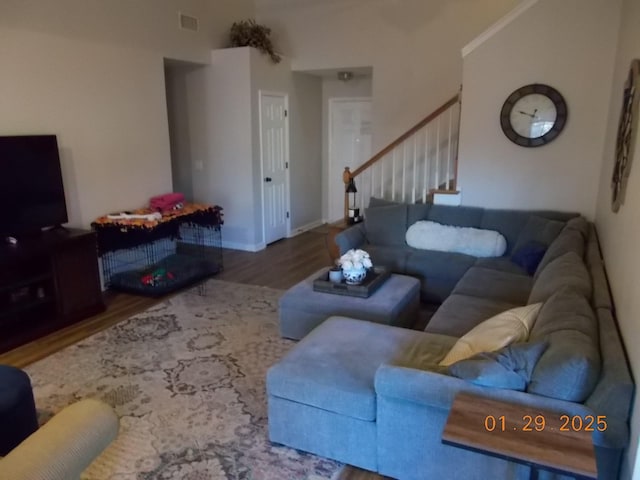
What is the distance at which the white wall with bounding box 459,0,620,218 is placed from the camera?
13.7 feet

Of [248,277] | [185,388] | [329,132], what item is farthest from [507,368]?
[329,132]

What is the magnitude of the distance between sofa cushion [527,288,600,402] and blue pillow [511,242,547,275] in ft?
6.55

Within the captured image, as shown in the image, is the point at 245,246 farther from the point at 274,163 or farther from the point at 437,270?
the point at 437,270

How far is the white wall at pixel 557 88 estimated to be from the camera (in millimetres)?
4164

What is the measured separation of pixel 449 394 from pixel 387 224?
309cm

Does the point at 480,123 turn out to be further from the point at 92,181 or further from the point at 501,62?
the point at 92,181

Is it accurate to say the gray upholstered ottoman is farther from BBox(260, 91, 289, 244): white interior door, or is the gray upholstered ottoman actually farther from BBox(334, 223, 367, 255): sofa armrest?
BBox(260, 91, 289, 244): white interior door

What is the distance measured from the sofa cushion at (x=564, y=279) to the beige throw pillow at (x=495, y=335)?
9.1 inches

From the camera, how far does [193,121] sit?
6.37 meters

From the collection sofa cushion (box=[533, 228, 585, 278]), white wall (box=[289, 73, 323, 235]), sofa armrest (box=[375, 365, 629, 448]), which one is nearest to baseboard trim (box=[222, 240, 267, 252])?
white wall (box=[289, 73, 323, 235])

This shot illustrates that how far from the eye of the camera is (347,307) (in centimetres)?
342

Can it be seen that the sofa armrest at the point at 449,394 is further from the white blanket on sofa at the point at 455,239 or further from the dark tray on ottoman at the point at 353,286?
the white blanket on sofa at the point at 455,239

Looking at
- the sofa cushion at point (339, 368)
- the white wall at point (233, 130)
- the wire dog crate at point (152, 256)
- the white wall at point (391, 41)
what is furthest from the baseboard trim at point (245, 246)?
the sofa cushion at point (339, 368)

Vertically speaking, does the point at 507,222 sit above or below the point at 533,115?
below
